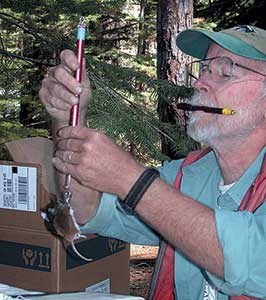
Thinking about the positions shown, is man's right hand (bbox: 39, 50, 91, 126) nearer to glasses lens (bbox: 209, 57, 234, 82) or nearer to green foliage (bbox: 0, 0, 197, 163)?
glasses lens (bbox: 209, 57, 234, 82)

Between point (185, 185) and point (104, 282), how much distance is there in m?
0.73

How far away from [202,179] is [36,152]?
762mm

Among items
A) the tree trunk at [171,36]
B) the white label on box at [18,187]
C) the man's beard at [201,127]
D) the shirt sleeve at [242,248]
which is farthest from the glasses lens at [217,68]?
the tree trunk at [171,36]

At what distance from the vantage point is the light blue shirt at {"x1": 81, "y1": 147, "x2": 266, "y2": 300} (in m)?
1.34

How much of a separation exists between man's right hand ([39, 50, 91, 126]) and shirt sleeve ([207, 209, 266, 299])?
44 centimetres

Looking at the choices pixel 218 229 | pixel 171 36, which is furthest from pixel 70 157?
pixel 171 36

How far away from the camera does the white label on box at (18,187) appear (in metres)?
2.24

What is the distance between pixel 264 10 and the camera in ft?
18.7

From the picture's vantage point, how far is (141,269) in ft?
17.8

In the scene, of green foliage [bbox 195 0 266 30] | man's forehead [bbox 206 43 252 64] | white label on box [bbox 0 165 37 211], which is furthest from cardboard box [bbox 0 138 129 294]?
green foliage [bbox 195 0 266 30]

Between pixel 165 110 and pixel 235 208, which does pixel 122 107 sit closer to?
pixel 235 208

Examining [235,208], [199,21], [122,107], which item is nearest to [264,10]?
[199,21]

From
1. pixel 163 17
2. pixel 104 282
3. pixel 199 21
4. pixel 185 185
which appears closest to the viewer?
pixel 185 185

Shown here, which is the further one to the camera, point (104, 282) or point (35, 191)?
point (104, 282)
